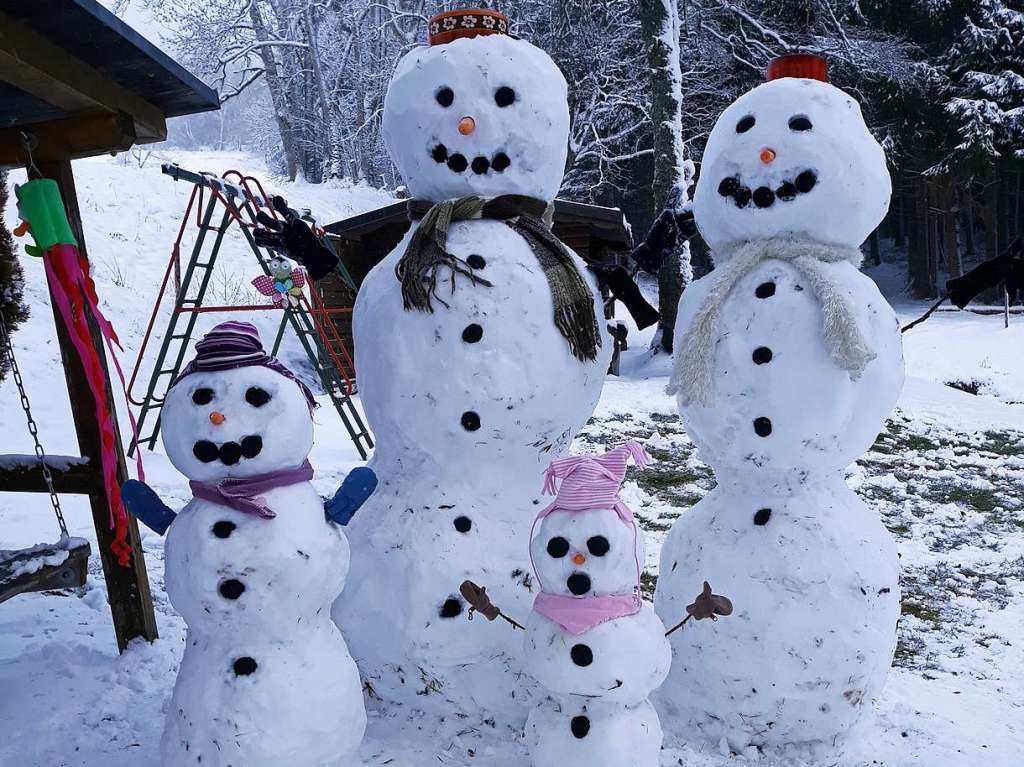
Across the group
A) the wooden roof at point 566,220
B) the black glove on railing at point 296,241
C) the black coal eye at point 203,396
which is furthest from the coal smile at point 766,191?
the wooden roof at point 566,220

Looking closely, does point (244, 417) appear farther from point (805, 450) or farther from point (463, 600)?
point (805, 450)

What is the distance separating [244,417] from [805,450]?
5.32 feet

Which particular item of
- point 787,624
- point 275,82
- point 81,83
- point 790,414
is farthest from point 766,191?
point 275,82

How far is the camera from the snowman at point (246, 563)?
6.61ft

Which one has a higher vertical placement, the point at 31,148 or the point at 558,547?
the point at 31,148

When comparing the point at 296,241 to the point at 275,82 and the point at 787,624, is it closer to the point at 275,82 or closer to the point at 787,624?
the point at 787,624

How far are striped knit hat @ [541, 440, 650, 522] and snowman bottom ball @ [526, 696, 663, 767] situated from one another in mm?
526

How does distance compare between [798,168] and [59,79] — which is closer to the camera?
[798,168]

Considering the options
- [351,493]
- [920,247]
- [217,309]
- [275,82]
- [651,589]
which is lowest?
[920,247]

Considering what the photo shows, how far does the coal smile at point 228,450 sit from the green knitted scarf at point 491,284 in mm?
703

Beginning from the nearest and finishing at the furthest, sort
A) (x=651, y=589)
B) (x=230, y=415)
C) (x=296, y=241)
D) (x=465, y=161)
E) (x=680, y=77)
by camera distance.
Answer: (x=230, y=415)
(x=465, y=161)
(x=296, y=241)
(x=651, y=589)
(x=680, y=77)

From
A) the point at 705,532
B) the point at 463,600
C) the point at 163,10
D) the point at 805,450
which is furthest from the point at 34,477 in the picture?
the point at 163,10

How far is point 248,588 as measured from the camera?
6.63 ft

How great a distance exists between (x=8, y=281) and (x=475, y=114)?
2171 mm
